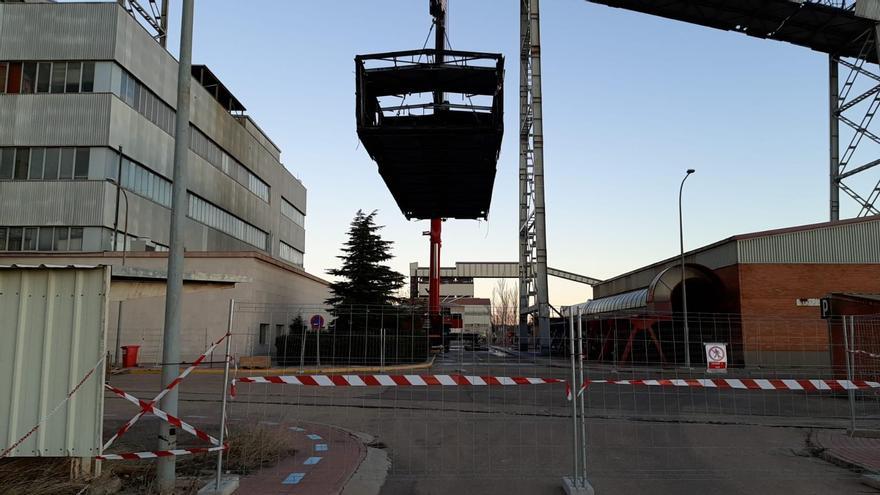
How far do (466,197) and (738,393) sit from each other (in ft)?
58.4

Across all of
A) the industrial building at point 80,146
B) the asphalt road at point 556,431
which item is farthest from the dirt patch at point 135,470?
the industrial building at point 80,146

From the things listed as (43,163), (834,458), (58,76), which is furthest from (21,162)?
(834,458)

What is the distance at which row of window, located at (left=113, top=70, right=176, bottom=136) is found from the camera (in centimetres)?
3416

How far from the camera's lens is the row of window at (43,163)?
3284 cm

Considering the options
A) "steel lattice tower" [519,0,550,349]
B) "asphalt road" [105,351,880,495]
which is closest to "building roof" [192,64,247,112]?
"steel lattice tower" [519,0,550,349]

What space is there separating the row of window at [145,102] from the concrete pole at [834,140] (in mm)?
40254

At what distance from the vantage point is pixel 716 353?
1116cm

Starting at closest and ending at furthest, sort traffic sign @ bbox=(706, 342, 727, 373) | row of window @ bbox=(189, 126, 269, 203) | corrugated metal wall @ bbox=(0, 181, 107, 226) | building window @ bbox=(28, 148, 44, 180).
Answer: traffic sign @ bbox=(706, 342, 727, 373) → corrugated metal wall @ bbox=(0, 181, 107, 226) → building window @ bbox=(28, 148, 44, 180) → row of window @ bbox=(189, 126, 269, 203)

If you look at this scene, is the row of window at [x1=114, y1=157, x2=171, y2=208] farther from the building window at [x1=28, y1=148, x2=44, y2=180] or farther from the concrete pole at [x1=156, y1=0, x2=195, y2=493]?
the concrete pole at [x1=156, y1=0, x2=195, y2=493]

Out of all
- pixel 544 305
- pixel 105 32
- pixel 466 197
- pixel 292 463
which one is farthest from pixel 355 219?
pixel 292 463

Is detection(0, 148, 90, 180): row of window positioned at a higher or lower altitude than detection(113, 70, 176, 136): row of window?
lower

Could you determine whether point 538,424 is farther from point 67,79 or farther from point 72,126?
point 67,79

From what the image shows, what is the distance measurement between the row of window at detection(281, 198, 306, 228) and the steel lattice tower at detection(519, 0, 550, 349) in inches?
995

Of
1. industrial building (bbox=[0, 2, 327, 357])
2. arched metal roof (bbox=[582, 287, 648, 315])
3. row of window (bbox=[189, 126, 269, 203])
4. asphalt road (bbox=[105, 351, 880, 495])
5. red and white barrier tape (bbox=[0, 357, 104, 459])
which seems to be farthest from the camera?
row of window (bbox=[189, 126, 269, 203])
